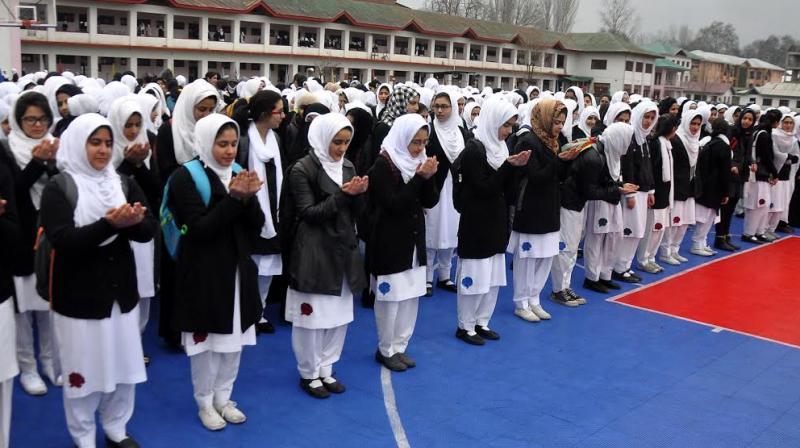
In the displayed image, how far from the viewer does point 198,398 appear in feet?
13.4

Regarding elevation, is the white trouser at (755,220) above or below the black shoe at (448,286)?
above

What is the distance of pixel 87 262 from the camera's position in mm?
3340

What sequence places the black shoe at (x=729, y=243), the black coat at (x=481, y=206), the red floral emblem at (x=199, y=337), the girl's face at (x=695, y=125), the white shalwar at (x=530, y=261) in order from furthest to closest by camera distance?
the black shoe at (x=729, y=243) < the girl's face at (x=695, y=125) < the white shalwar at (x=530, y=261) < the black coat at (x=481, y=206) < the red floral emblem at (x=199, y=337)

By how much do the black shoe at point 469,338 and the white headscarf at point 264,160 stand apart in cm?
174

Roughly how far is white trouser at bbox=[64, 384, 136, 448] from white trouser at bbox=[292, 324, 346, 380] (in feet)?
3.74

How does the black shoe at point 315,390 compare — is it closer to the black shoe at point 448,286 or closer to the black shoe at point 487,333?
the black shoe at point 487,333

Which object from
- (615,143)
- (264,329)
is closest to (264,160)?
(264,329)

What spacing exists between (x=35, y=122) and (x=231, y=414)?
2107 millimetres

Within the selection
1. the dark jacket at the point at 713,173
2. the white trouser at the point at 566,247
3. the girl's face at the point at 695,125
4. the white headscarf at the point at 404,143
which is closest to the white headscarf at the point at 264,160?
the white headscarf at the point at 404,143

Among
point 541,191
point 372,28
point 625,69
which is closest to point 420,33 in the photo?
point 372,28

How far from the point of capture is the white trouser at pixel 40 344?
4309mm

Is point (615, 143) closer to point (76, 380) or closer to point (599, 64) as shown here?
point (76, 380)

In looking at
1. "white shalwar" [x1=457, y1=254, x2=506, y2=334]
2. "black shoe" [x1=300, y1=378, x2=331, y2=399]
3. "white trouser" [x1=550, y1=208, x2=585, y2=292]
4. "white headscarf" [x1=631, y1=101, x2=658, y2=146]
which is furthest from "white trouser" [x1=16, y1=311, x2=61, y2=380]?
"white headscarf" [x1=631, y1=101, x2=658, y2=146]

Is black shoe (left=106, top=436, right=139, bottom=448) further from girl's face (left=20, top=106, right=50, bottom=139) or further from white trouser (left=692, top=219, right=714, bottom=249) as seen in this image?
white trouser (left=692, top=219, right=714, bottom=249)
